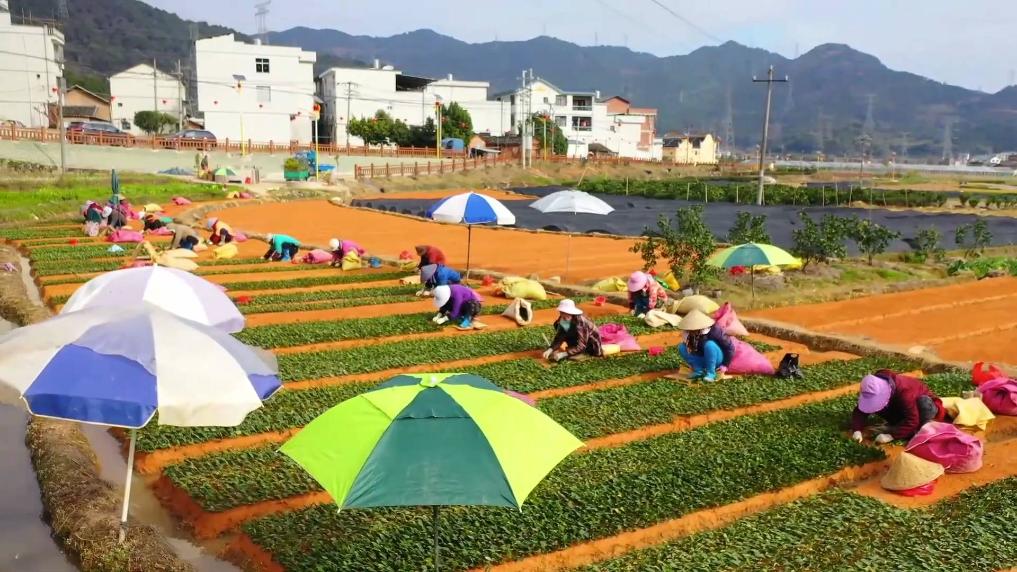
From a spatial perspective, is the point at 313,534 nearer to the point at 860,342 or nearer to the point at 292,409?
the point at 292,409

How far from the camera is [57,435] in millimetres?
9070

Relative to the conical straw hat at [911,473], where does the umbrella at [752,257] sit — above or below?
above

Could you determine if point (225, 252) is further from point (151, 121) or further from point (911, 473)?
point (151, 121)

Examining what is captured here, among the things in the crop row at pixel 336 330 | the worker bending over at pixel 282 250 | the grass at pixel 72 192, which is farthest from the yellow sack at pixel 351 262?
the grass at pixel 72 192

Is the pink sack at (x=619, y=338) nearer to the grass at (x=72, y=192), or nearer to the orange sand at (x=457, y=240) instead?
the orange sand at (x=457, y=240)

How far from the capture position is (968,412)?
9.37m

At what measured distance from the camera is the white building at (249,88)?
67.2m

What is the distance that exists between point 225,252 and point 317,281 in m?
4.63

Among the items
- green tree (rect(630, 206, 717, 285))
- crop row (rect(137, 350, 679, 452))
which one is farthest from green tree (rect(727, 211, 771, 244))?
crop row (rect(137, 350, 679, 452))

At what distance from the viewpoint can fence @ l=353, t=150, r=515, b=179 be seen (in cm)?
5378

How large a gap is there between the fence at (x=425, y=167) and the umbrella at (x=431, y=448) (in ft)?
159

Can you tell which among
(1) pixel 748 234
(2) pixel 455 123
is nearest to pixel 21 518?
(1) pixel 748 234

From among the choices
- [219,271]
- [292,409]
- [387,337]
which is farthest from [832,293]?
[219,271]

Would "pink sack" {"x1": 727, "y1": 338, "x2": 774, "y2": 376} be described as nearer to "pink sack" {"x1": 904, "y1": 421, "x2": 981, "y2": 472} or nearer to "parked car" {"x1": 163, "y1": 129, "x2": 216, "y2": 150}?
"pink sack" {"x1": 904, "y1": 421, "x2": 981, "y2": 472}
